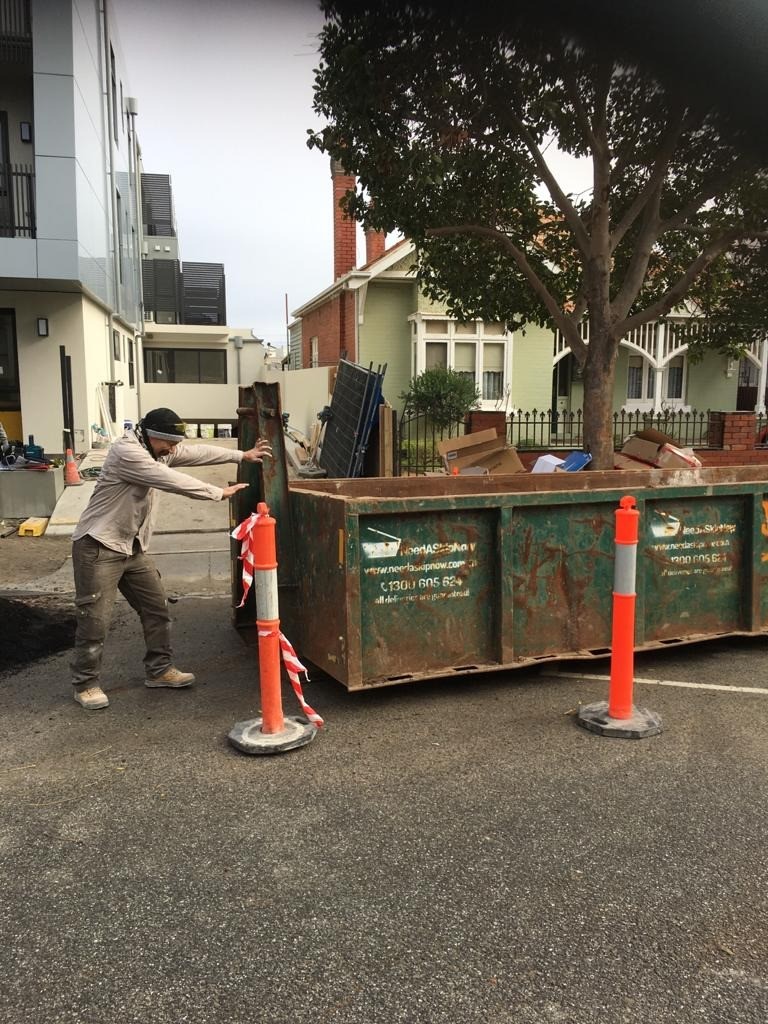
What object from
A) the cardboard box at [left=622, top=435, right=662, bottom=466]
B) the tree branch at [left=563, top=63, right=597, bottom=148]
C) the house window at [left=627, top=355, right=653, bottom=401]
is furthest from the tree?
the house window at [left=627, top=355, right=653, bottom=401]

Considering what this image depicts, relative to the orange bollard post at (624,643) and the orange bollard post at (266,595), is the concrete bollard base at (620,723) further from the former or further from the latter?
the orange bollard post at (266,595)

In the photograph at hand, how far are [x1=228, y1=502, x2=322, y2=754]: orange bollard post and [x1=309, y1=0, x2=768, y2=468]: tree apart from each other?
5.72m

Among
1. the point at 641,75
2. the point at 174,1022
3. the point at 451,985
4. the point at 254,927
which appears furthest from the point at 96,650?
the point at 641,75

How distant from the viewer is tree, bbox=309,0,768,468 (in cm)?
837

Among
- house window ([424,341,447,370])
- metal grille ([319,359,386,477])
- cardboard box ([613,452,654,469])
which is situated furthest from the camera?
house window ([424,341,447,370])

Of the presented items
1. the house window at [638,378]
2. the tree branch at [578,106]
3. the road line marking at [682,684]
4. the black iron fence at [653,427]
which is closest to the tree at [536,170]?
the tree branch at [578,106]

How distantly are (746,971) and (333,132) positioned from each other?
883 cm

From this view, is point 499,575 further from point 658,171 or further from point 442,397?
point 442,397

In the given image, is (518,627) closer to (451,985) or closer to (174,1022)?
(451,985)

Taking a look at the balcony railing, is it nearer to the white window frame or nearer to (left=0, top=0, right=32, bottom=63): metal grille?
(left=0, top=0, right=32, bottom=63): metal grille

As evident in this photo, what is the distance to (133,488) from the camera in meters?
4.93

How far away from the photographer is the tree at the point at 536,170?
27.5 feet

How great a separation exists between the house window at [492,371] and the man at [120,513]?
1581cm

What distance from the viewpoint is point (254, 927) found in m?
2.73
